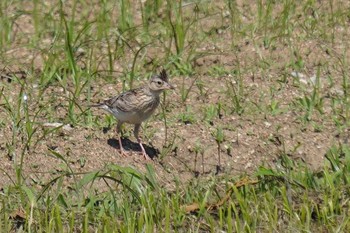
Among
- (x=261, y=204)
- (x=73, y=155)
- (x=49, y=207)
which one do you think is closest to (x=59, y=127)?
(x=73, y=155)

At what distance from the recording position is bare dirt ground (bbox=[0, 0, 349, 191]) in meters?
8.53

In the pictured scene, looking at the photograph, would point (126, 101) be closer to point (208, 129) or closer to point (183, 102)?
point (208, 129)

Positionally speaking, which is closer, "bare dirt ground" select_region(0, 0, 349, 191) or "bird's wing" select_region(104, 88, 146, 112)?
"bare dirt ground" select_region(0, 0, 349, 191)

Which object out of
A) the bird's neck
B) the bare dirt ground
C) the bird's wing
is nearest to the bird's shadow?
the bare dirt ground

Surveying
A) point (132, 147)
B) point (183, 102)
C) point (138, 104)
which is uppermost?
point (138, 104)

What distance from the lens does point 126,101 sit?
29.1ft

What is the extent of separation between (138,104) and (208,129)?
2.21 feet

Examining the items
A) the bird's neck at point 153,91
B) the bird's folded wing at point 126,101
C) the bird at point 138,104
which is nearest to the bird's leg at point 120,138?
the bird at point 138,104

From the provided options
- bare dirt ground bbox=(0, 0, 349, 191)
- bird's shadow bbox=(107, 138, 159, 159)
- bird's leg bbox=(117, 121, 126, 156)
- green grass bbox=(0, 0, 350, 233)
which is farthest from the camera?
bird's shadow bbox=(107, 138, 159, 159)

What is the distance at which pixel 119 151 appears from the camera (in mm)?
8758

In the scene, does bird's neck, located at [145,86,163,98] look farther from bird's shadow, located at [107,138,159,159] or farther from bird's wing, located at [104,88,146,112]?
bird's shadow, located at [107,138,159,159]

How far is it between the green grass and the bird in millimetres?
263

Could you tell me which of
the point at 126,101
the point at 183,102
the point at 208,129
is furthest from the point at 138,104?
the point at 183,102

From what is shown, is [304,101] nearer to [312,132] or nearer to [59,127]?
[312,132]
